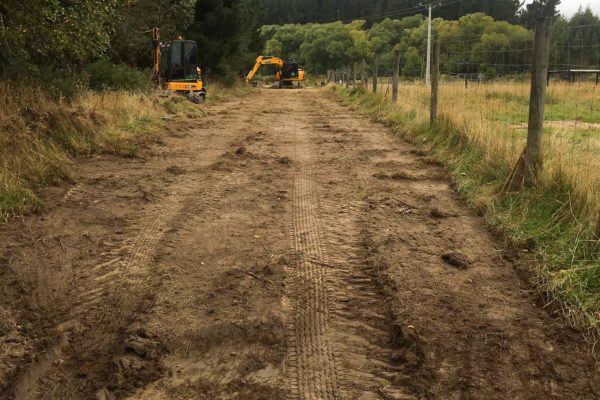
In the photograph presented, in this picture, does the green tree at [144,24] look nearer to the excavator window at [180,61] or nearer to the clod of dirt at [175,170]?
the excavator window at [180,61]

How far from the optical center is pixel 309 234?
17.8 ft

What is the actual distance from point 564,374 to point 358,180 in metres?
4.75

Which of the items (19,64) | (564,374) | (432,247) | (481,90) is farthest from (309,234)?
(481,90)

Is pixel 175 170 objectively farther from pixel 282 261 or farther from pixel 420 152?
pixel 420 152

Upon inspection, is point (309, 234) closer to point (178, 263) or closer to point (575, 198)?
point (178, 263)

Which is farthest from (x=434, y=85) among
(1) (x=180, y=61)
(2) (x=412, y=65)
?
(2) (x=412, y=65)

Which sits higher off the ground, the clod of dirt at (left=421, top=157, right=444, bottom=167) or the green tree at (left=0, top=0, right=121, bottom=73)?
the green tree at (left=0, top=0, right=121, bottom=73)

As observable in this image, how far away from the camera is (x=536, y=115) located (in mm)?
6250

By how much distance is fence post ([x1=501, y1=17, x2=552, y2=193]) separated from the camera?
6133mm

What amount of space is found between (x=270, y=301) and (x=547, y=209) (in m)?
3.10

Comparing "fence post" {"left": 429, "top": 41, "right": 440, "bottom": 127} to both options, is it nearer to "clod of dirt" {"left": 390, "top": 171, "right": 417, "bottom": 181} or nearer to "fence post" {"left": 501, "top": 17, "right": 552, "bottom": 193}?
"clod of dirt" {"left": 390, "top": 171, "right": 417, "bottom": 181}

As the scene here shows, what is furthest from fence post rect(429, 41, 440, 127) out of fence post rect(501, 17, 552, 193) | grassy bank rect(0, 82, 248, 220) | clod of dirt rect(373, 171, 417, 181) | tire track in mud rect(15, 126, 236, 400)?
tire track in mud rect(15, 126, 236, 400)

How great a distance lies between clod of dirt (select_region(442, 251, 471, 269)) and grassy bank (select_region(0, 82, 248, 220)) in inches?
164

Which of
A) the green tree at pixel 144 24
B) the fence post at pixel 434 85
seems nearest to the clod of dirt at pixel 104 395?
the fence post at pixel 434 85
